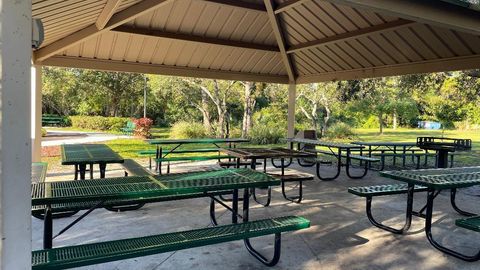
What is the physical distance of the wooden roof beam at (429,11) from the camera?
3.28m

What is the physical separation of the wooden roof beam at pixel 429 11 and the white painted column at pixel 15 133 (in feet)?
7.64

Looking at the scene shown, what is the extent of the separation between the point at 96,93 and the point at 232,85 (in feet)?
43.0

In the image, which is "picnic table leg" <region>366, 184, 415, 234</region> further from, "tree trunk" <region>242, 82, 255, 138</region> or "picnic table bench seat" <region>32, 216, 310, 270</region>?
"tree trunk" <region>242, 82, 255, 138</region>

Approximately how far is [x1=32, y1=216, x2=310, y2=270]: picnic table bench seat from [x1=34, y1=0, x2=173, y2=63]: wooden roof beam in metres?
3.81

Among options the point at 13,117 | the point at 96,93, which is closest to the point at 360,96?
the point at 96,93

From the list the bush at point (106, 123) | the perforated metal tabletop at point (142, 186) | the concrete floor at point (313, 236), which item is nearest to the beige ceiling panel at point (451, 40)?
the concrete floor at point (313, 236)

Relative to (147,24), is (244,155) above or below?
below

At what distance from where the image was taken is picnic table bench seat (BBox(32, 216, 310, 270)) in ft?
7.32

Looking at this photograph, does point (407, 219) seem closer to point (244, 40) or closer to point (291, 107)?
point (244, 40)

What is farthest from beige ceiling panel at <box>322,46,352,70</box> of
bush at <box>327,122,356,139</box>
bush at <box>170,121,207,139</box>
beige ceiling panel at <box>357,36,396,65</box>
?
bush at <box>327,122,356,139</box>

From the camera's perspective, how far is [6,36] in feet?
5.74

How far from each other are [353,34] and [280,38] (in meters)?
1.74

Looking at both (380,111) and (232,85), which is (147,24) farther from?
(380,111)

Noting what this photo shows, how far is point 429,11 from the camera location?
359 centimetres
